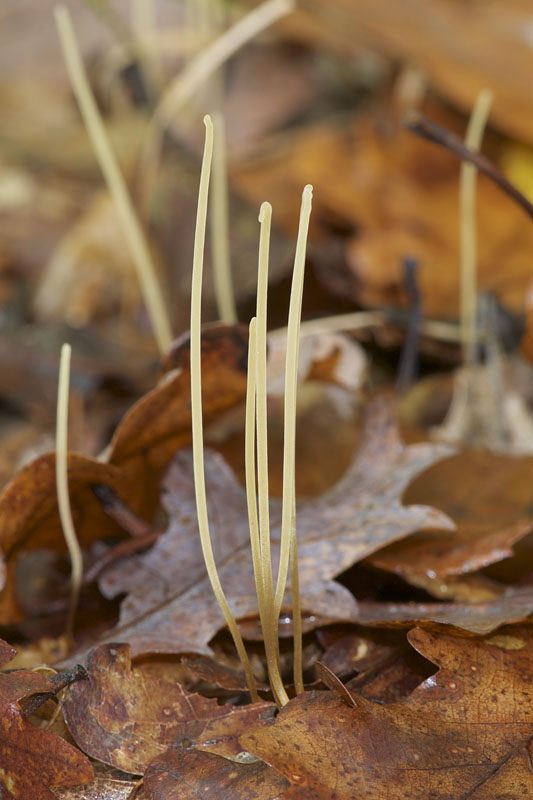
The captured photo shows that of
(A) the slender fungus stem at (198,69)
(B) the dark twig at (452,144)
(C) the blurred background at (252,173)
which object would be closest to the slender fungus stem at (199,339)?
(B) the dark twig at (452,144)

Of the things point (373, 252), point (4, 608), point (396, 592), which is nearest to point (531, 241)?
point (373, 252)

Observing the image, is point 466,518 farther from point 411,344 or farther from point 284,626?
point 411,344

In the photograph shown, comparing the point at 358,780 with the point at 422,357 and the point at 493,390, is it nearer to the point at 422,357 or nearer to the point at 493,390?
the point at 493,390

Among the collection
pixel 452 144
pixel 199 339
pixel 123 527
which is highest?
pixel 452 144

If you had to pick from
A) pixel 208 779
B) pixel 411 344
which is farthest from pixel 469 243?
pixel 208 779

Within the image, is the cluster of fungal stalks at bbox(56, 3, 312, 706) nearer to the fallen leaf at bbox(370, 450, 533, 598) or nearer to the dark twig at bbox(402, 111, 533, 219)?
the fallen leaf at bbox(370, 450, 533, 598)

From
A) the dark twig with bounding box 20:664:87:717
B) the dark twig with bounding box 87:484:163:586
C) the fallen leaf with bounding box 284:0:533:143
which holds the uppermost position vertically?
the fallen leaf with bounding box 284:0:533:143

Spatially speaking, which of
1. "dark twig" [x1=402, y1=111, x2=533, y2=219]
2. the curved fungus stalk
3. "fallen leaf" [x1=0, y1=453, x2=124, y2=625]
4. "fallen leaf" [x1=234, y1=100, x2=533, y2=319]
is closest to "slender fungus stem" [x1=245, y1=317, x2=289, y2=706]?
the curved fungus stalk
